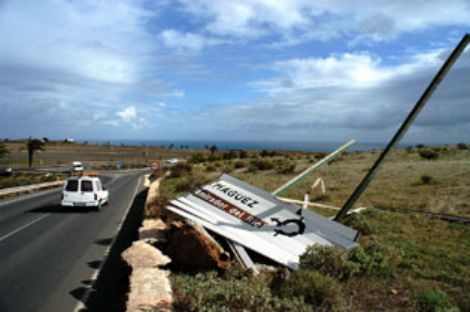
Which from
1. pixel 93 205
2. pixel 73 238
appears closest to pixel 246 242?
pixel 73 238

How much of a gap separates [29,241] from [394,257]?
10.6m

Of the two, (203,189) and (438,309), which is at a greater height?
(203,189)

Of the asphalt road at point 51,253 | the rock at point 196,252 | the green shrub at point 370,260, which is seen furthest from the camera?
the green shrub at point 370,260

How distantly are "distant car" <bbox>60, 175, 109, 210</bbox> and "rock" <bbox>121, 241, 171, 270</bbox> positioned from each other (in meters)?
12.2

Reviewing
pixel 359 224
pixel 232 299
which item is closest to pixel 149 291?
pixel 232 299

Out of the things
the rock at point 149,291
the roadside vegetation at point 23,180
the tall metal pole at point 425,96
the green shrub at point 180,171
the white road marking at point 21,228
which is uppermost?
the tall metal pole at point 425,96

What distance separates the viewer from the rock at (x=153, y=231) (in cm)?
1140

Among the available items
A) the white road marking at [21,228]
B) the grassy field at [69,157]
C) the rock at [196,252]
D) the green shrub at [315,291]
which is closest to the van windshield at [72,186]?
the white road marking at [21,228]

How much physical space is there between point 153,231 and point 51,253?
2773 mm

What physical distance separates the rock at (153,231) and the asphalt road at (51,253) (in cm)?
120

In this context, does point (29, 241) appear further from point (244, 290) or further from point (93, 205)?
point (244, 290)

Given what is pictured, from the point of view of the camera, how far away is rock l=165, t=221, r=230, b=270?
8.60 metres

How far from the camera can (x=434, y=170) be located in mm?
29891

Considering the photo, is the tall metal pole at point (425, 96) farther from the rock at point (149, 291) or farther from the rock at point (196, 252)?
the rock at point (149, 291)
